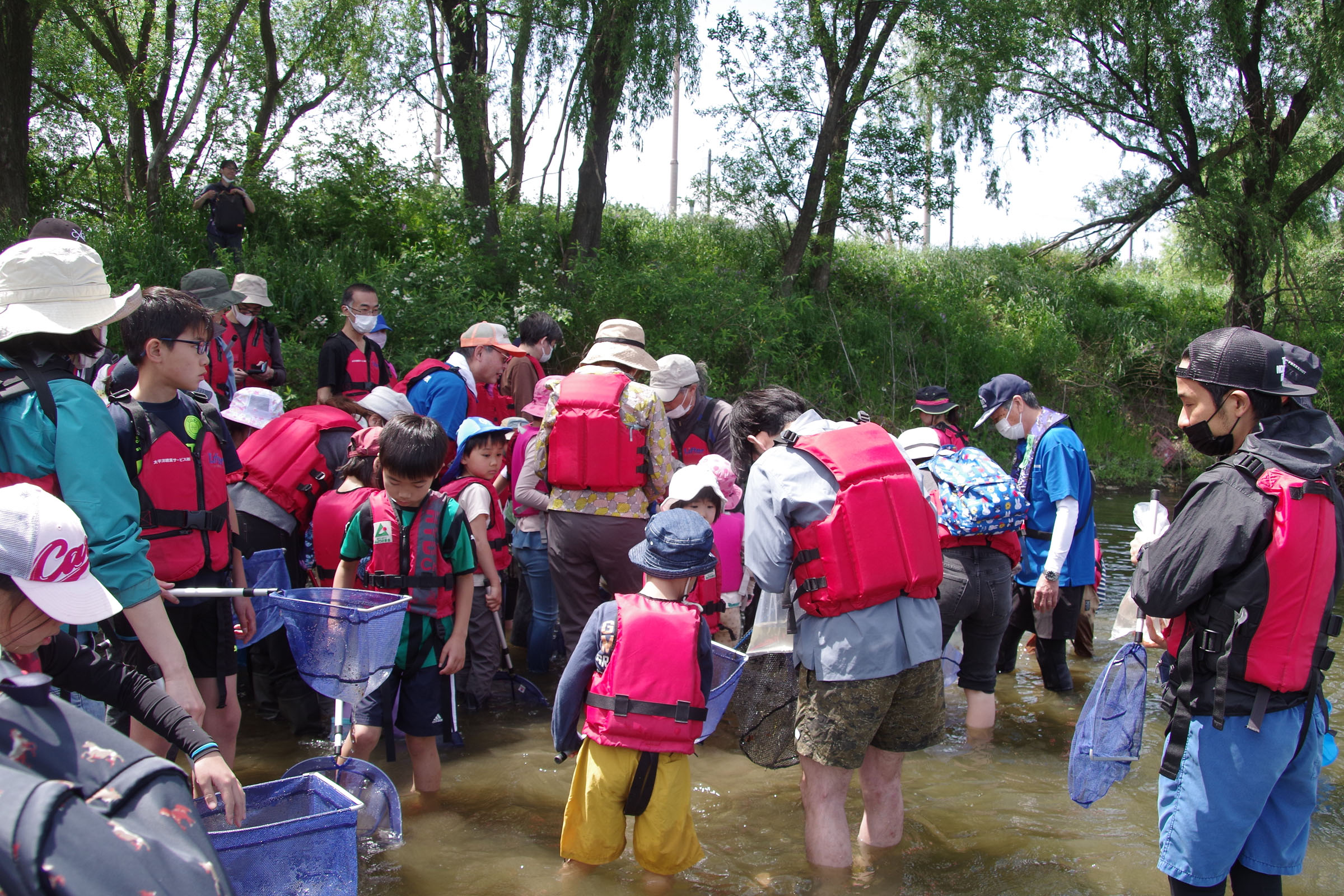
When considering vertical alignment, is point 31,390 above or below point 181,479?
above

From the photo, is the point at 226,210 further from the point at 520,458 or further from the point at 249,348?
the point at 520,458

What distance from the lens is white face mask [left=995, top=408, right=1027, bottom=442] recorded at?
17.5ft

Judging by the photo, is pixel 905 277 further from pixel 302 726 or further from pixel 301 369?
pixel 302 726

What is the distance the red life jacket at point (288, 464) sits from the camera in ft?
15.3

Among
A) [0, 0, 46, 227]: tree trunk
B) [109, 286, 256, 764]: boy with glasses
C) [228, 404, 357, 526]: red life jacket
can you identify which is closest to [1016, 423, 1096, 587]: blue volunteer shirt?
[228, 404, 357, 526]: red life jacket

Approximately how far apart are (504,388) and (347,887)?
476cm

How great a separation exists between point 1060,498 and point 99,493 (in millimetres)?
4506

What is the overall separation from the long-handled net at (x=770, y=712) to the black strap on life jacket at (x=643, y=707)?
662 millimetres

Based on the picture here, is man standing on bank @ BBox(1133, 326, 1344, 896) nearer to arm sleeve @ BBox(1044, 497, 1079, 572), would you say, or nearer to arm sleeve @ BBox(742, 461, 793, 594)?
arm sleeve @ BBox(742, 461, 793, 594)

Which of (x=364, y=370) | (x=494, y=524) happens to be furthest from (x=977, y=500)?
(x=364, y=370)

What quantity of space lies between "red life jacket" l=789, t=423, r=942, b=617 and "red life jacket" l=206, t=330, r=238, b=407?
4.55m

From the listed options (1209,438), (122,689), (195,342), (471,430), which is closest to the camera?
(122,689)

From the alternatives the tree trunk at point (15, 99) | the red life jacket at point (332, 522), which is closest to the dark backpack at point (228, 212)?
the tree trunk at point (15, 99)

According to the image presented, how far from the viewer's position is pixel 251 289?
709 cm
